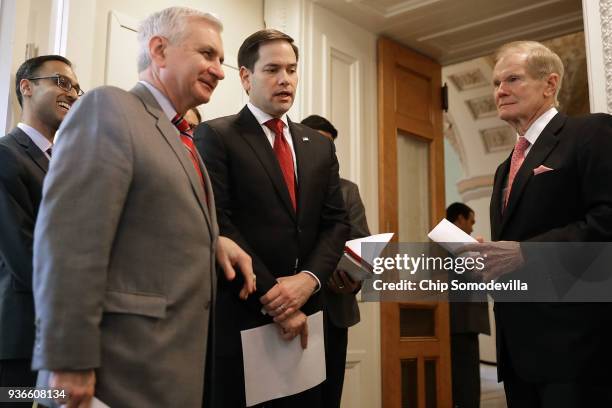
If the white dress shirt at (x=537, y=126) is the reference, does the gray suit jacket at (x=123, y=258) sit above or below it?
below

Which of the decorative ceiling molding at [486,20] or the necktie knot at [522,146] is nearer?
the necktie knot at [522,146]

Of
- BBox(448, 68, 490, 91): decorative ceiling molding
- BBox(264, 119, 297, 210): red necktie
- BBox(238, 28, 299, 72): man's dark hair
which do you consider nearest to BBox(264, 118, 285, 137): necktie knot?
BBox(264, 119, 297, 210): red necktie

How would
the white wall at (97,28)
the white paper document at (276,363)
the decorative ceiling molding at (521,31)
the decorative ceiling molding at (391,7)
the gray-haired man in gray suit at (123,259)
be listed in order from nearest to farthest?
the gray-haired man in gray suit at (123,259)
the white paper document at (276,363)
the white wall at (97,28)
the decorative ceiling molding at (391,7)
the decorative ceiling molding at (521,31)

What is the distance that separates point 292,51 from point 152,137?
936 millimetres

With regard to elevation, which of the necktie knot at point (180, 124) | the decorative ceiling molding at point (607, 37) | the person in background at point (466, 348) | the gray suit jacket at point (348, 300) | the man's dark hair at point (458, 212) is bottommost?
the person in background at point (466, 348)

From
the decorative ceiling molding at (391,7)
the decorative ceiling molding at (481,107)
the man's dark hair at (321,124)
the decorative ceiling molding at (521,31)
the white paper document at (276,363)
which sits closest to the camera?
the white paper document at (276,363)

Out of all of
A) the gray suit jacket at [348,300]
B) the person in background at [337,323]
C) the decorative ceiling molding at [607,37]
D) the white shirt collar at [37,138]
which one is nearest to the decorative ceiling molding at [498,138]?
the decorative ceiling molding at [607,37]

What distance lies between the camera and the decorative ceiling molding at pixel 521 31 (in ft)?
13.7

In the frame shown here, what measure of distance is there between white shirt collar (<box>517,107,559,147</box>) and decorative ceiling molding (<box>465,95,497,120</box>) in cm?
738

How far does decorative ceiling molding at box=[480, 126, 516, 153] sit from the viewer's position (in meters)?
9.49

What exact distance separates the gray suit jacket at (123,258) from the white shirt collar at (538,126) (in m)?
1.31

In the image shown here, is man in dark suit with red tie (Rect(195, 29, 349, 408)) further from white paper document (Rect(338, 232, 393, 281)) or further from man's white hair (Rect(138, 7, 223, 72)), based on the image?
man's white hair (Rect(138, 7, 223, 72))

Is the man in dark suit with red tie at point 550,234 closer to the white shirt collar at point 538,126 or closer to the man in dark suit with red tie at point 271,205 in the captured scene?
the white shirt collar at point 538,126

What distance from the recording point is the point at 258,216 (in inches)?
76.6
